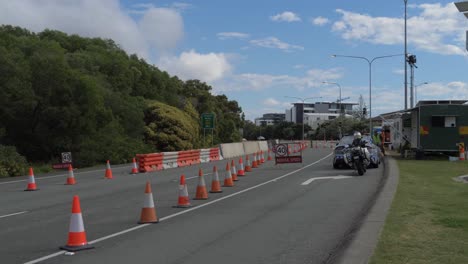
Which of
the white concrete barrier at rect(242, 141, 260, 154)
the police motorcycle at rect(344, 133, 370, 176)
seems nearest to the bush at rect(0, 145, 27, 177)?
the police motorcycle at rect(344, 133, 370, 176)

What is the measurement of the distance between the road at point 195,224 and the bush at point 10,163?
7.23 meters

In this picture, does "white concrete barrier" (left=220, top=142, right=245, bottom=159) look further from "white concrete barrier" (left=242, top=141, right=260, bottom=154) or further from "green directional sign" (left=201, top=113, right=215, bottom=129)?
"green directional sign" (left=201, top=113, right=215, bottom=129)

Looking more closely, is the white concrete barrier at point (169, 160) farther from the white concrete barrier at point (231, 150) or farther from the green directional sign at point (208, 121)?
the green directional sign at point (208, 121)

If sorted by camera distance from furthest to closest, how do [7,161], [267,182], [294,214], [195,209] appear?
[7,161], [267,182], [195,209], [294,214]

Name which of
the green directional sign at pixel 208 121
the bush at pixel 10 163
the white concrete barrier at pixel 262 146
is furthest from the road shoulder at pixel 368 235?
the white concrete barrier at pixel 262 146

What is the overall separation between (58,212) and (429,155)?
2610 centimetres

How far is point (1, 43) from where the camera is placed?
31.9 meters

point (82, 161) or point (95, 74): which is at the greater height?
point (95, 74)

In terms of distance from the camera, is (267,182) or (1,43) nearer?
(267,182)

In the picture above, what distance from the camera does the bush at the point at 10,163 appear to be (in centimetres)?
2505

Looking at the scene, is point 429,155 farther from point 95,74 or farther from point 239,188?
point 95,74

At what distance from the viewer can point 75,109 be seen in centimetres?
3167

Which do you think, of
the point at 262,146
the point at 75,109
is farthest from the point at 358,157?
the point at 262,146

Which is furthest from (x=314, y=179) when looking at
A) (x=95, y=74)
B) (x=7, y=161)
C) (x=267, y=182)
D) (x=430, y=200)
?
(x=95, y=74)
